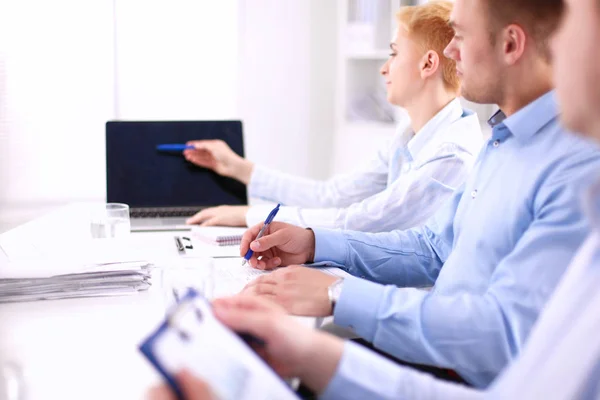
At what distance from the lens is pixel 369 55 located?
3.89 meters

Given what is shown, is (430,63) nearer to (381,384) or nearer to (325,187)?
(325,187)

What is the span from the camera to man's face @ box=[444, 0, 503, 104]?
4.13 ft

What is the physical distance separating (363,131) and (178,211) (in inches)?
79.3

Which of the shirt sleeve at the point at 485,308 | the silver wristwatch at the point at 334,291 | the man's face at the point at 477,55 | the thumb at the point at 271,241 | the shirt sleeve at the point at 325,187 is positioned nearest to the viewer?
the shirt sleeve at the point at 485,308

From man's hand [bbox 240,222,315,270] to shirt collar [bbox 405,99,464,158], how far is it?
2.07 ft

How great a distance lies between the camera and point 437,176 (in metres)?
1.86

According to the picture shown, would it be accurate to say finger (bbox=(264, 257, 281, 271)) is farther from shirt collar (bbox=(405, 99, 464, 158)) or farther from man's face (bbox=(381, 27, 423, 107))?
man's face (bbox=(381, 27, 423, 107))

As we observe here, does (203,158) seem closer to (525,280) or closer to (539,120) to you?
(539,120)

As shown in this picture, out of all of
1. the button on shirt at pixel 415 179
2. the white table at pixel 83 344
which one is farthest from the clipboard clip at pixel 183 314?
the button on shirt at pixel 415 179

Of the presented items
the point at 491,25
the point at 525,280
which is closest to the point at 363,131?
the point at 491,25

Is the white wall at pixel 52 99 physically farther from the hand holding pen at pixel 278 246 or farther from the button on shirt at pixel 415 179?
the hand holding pen at pixel 278 246

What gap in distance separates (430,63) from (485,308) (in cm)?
119

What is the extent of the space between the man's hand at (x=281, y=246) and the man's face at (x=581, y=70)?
81 centimetres

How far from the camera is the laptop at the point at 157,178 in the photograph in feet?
6.99
